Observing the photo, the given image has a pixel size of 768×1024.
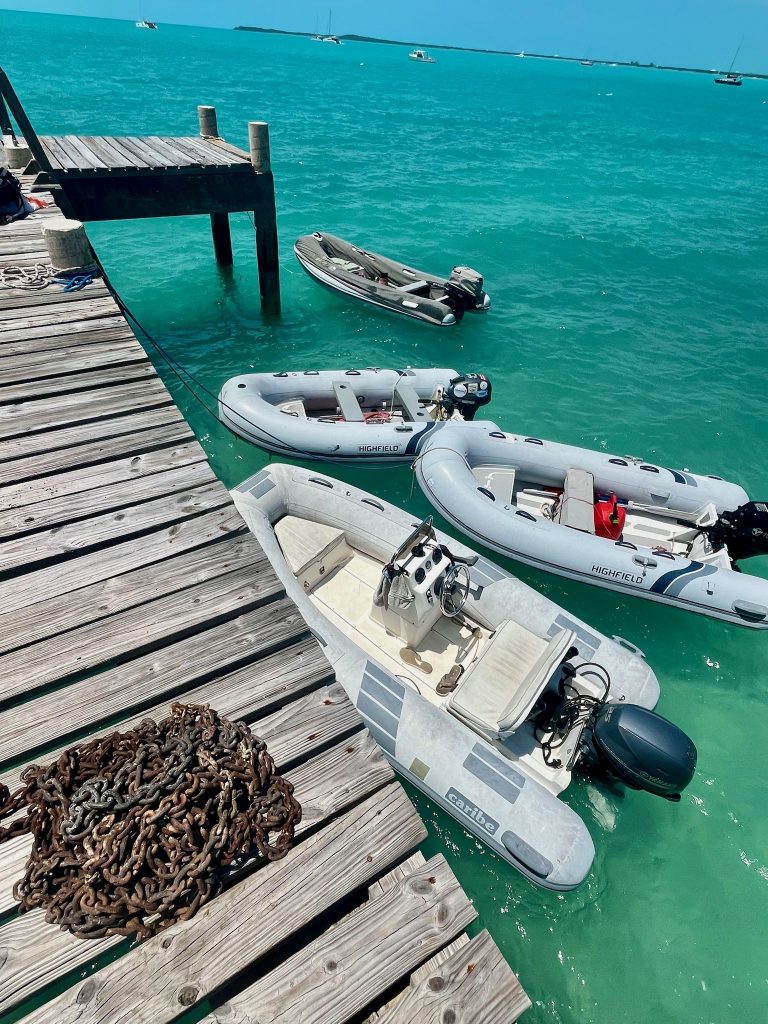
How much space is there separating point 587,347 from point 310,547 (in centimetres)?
1228

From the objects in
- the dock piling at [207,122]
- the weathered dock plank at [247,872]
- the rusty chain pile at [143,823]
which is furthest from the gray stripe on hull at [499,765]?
the dock piling at [207,122]

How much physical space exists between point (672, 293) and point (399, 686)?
65.9 ft

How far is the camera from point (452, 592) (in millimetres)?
6320

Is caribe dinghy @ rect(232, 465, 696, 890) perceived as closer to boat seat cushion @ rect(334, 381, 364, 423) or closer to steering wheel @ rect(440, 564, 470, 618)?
steering wheel @ rect(440, 564, 470, 618)

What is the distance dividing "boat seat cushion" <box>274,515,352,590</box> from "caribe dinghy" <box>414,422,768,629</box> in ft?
→ 6.39

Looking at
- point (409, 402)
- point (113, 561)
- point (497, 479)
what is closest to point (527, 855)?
point (113, 561)

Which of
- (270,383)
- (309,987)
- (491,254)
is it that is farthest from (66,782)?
(491,254)

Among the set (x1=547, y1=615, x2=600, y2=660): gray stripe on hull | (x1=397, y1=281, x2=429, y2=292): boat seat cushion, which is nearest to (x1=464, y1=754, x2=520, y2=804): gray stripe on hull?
(x1=547, y1=615, x2=600, y2=660): gray stripe on hull

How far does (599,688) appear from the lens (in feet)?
19.8

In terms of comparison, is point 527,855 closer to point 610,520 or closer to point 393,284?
point 610,520

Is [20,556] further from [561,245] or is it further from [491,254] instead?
[561,245]

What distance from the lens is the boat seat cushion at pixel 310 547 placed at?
7079mm

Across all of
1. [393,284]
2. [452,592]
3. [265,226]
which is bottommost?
[393,284]

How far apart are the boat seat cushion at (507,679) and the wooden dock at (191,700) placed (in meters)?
2.77
